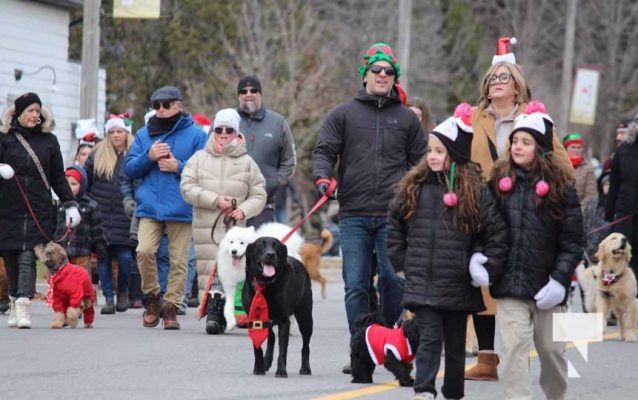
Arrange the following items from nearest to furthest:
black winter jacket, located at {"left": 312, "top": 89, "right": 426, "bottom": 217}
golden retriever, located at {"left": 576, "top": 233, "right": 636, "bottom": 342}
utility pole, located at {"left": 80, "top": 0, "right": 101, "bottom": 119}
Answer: black winter jacket, located at {"left": 312, "top": 89, "right": 426, "bottom": 217} → golden retriever, located at {"left": 576, "top": 233, "right": 636, "bottom": 342} → utility pole, located at {"left": 80, "top": 0, "right": 101, "bottom": 119}

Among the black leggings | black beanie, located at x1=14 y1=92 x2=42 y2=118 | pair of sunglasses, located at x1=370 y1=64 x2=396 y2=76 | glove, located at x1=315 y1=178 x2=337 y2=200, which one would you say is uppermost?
pair of sunglasses, located at x1=370 y1=64 x2=396 y2=76

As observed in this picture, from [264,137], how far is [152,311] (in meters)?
1.96

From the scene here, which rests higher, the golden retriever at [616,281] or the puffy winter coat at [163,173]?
the puffy winter coat at [163,173]

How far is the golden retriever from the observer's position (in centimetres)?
1471

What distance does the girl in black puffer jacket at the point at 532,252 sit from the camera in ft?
27.8

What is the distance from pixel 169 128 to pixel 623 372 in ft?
16.1

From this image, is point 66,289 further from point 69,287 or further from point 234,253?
point 234,253

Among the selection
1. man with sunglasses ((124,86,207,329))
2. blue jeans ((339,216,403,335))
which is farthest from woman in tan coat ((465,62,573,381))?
man with sunglasses ((124,86,207,329))

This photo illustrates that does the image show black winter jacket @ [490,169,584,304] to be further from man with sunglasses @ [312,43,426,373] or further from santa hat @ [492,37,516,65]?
man with sunglasses @ [312,43,426,373]

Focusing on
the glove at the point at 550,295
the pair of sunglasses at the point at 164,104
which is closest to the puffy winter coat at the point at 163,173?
the pair of sunglasses at the point at 164,104

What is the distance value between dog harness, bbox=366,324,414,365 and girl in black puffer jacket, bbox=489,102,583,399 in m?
1.19

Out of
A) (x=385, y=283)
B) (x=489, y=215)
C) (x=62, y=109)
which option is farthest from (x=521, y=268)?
(x=62, y=109)

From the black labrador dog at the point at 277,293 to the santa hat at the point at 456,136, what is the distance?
1878 millimetres

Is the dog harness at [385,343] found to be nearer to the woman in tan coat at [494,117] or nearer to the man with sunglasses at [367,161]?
the woman in tan coat at [494,117]
